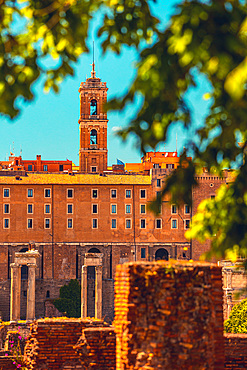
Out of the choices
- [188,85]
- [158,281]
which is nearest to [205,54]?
[188,85]

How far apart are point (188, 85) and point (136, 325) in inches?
117

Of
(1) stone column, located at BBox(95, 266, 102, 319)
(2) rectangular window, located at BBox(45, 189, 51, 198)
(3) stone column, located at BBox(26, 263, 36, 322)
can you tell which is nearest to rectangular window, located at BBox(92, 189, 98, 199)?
(2) rectangular window, located at BBox(45, 189, 51, 198)

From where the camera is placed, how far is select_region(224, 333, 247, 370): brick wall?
9.60 meters

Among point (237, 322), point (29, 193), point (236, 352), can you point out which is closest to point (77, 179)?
point (29, 193)

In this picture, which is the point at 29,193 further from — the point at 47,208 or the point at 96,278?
the point at 96,278

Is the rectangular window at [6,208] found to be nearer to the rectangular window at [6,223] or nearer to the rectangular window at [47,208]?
the rectangular window at [6,223]

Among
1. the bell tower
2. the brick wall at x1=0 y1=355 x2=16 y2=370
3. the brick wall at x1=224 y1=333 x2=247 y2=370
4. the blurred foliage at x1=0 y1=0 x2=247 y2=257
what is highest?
the bell tower

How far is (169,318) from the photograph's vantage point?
254 inches

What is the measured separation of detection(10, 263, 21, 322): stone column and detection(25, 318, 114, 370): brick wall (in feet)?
114

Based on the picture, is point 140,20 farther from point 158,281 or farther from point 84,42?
point 158,281

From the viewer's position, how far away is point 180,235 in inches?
2157

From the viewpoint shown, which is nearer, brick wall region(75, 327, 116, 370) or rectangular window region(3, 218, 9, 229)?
brick wall region(75, 327, 116, 370)

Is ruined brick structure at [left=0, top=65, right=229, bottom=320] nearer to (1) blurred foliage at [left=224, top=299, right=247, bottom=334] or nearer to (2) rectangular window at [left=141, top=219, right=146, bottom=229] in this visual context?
(2) rectangular window at [left=141, top=219, right=146, bottom=229]

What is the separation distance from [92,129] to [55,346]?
52.2m
